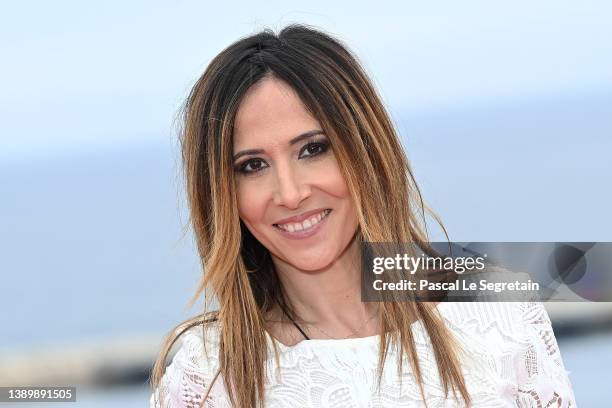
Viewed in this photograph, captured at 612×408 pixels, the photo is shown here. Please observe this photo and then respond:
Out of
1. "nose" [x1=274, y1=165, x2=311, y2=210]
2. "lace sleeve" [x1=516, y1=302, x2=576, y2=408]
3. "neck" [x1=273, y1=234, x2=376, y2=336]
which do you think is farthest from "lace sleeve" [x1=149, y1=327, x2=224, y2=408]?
"lace sleeve" [x1=516, y1=302, x2=576, y2=408]

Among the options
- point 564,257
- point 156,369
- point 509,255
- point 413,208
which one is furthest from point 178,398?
point 564,257

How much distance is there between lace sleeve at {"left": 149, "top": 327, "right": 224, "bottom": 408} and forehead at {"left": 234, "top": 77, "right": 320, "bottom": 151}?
1.53ft

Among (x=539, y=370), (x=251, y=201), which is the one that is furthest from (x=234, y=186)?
(x=539, y=370)

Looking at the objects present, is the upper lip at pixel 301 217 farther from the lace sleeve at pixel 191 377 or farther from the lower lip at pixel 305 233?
the lace sleeve at pixel 191 377

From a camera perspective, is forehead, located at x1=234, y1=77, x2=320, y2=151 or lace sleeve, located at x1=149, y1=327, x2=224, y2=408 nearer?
forehead, located at x1=234, y1=77, x2=320, y2=151

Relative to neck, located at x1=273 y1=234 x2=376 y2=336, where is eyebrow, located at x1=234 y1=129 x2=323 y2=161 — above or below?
above

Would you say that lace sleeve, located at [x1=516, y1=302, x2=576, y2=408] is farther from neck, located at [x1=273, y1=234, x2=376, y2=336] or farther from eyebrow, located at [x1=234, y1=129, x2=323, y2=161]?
eyebrow, located at [x1=234, y1=129, x2=323, y2=161]

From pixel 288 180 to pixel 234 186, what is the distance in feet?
0.41

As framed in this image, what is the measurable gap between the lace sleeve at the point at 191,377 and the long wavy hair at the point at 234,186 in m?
0.03

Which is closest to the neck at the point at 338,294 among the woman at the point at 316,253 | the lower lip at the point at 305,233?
the woman at the point at 316,253

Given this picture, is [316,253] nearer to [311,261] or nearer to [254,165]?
[311,261]

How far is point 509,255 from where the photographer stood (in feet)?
7.84

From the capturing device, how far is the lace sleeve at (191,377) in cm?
219

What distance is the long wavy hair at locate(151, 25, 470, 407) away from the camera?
2.11 metres
